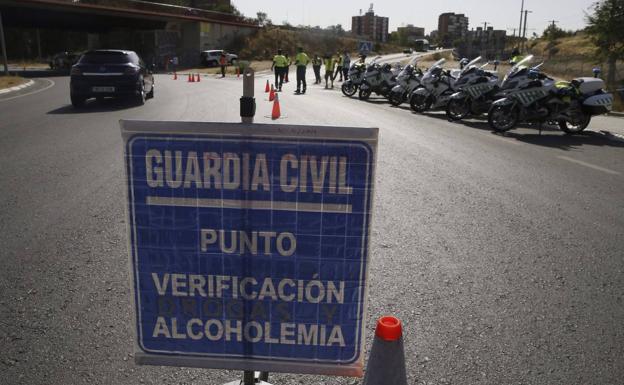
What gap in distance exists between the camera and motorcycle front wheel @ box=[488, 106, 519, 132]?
41.4 feet

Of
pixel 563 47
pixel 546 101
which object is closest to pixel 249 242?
pixel 546 101

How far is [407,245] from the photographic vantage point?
16.6ft

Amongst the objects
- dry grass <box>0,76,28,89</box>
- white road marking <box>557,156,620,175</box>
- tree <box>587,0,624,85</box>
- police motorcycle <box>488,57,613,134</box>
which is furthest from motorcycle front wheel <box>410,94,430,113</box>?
dry grass <box>0,76,28,89</box>

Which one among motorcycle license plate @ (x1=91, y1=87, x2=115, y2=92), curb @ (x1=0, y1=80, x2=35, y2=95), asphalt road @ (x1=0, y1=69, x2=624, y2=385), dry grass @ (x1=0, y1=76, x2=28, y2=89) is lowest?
asphalt road @ (x1=0, y1=69, x2=624, y2=385)

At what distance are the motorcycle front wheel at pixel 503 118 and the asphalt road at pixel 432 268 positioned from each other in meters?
3.04

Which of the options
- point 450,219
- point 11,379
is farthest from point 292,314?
point 450,219

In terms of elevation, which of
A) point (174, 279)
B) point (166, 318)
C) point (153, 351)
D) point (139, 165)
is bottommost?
point (153, 351)

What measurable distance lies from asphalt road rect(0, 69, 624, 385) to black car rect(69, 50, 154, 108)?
6442 mm

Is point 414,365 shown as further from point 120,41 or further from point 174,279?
point 120,41

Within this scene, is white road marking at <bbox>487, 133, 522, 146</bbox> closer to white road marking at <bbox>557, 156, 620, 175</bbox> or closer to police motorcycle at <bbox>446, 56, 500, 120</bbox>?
white road marking at <bbox>557, 156, 620, 175</bbox>

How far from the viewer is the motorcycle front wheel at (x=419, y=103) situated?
17.5 m

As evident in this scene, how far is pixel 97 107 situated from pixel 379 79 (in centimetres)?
1150

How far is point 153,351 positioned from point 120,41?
68.5m

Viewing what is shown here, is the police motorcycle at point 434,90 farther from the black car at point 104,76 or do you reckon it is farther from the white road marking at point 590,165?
the black car at point 104,76
